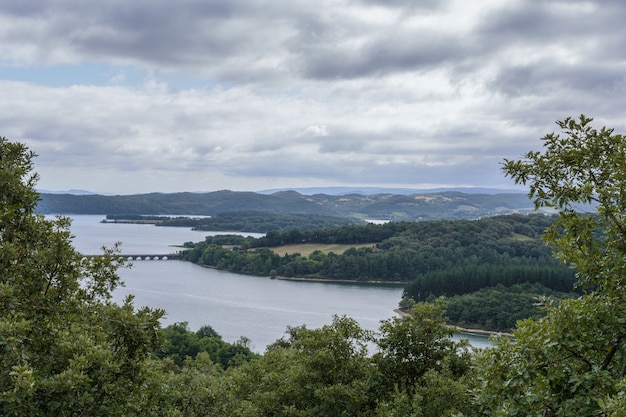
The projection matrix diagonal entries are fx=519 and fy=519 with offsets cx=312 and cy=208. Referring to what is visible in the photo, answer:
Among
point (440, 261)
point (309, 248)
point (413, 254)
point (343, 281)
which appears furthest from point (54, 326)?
point (309, 248)

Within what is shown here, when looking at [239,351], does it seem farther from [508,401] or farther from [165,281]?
[165,281]

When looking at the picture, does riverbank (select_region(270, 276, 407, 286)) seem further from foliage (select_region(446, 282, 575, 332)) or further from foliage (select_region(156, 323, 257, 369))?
foliage (select_region(156, 323, 257, 369))

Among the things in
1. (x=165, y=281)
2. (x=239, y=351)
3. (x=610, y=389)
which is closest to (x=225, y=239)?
(x=165, y=281)

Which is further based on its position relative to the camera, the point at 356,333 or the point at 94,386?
the point at 356,333

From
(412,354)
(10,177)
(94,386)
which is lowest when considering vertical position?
(412,354)

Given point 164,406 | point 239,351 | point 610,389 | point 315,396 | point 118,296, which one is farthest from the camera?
point 118,296

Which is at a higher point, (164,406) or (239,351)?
(164,406)

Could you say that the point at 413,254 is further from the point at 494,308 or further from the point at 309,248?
the point at 494,308

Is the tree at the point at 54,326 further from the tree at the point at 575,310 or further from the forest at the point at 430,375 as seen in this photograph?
the tree at the point at 575,310
